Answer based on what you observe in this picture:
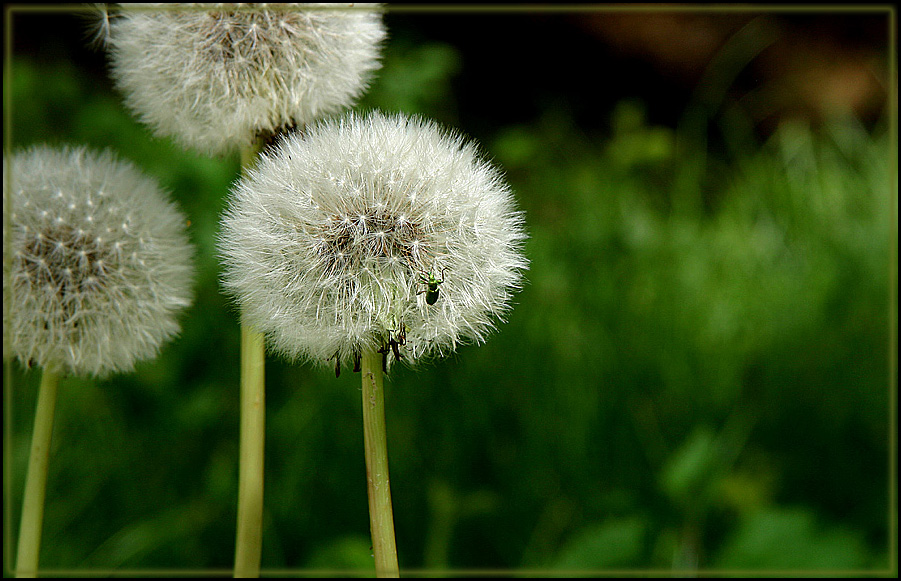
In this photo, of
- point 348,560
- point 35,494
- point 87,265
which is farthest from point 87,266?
point 348,560

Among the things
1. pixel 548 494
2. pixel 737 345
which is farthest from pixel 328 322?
pixel 737 345

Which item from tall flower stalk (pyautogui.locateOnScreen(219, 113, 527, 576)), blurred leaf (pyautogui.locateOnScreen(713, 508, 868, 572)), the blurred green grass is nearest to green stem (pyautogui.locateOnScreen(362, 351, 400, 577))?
tall flower stalk (pyautogui.locateOnScreen(219, 113, 527, 576))

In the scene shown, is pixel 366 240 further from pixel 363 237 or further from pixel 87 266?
pixel 87 266

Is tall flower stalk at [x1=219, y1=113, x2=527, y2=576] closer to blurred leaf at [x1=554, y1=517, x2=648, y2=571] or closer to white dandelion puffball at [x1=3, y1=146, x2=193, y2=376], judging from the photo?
white dandelion puffball at [x1=3, y1=146, x2=193, y2=376]

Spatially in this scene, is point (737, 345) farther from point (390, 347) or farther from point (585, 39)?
point (390, 347)

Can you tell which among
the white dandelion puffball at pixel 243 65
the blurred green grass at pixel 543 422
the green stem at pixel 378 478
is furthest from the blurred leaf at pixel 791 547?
the white dandelion puffball at pixel 243 65

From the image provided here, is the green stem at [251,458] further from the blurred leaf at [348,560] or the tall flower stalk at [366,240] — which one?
the blurred leaf at [348,560]

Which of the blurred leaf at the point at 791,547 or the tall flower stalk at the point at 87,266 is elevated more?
the tall flower stalk at the point at 87,266
